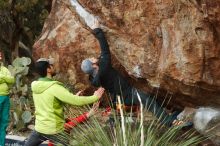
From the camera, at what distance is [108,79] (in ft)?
21.3

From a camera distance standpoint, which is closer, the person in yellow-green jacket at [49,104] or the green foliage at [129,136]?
the green foliage at [129,136]

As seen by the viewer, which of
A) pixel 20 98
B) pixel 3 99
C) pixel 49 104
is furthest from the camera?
pixel 20 98

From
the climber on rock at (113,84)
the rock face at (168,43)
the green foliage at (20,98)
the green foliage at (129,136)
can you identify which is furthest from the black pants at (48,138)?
Result: the green foliage at (20,98)

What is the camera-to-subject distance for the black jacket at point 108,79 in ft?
20.9

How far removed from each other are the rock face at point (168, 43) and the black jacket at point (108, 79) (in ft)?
3.71

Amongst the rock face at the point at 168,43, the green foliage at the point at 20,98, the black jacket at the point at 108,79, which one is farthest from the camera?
the green foliage at the point at 20,98

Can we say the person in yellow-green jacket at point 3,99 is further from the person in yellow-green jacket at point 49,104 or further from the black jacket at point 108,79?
the black jacket at point 108,79

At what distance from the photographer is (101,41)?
6.51 meters

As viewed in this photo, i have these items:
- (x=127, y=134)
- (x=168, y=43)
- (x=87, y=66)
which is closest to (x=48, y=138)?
(x=87, y=66)

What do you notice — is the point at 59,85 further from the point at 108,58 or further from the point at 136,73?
the point at 136,73

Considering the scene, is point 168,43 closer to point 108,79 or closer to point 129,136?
point 108,79

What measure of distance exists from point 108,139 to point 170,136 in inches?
28.0

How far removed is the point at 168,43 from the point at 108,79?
1388 millimetres

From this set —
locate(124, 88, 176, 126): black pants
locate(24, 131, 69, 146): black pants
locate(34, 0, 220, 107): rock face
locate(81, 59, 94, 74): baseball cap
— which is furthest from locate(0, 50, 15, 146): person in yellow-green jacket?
locate(124, 88, 176, 126): black pants
